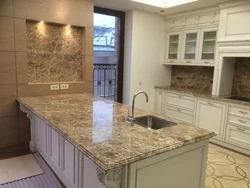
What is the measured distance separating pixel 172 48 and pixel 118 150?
3.89m

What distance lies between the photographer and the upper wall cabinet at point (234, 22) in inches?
132

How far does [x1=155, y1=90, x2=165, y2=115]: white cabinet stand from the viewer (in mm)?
4855

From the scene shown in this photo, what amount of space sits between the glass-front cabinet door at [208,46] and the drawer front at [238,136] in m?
1.31

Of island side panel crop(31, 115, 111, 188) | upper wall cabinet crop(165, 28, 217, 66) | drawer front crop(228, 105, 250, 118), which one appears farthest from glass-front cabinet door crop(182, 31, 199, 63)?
island side panel crop(31, 115, 111, 188)

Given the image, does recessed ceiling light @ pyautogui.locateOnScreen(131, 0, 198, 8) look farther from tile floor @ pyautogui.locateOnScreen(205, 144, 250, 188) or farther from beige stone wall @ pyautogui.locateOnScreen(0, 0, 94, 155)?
tile floor @ pyautogui.locateOnScreen(205, 144, 250, 188)

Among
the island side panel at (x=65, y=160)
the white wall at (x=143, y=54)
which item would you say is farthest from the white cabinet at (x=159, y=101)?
the island side panel at (x=65, y=160)

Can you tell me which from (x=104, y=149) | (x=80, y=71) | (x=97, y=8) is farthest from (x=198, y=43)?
(x=104, y=149)

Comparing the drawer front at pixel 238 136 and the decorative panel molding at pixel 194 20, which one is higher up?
the decorative panel molding at pixel 194 20

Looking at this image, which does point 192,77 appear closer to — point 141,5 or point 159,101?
point 159,101

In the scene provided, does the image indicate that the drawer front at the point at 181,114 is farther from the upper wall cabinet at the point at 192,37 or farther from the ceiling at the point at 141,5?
the ceiling at the point at 141,5

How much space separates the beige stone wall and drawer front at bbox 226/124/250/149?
→ 2938 millimetres

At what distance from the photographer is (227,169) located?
292 cm

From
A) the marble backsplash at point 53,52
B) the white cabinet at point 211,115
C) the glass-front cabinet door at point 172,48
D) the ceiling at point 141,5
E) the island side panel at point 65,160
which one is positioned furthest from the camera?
the glass-front cabinet door at point 172,48

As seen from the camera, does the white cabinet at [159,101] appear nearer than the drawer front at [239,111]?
No
